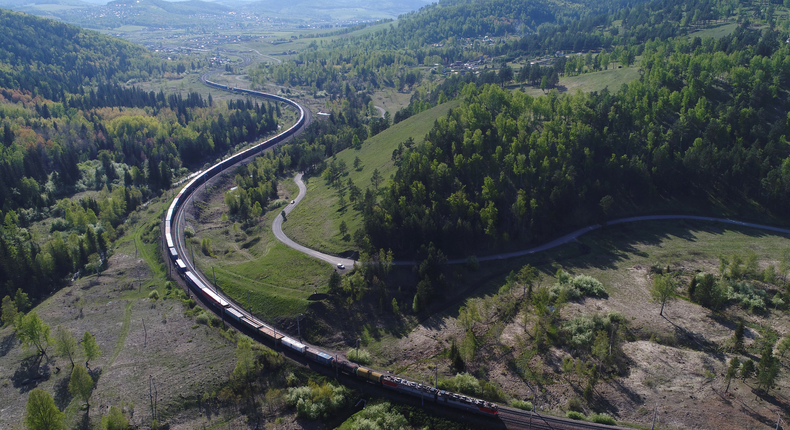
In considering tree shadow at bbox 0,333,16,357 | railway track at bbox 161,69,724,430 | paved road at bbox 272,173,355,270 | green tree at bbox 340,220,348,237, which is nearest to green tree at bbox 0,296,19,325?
tree shadow at bbox 0,333,16,357

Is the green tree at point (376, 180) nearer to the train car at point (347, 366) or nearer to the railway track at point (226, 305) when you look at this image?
the railway track at point (226, 305)

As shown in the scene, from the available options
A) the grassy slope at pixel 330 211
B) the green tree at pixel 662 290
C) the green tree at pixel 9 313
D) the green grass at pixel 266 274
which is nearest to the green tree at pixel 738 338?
the green tree at pixel 662 290

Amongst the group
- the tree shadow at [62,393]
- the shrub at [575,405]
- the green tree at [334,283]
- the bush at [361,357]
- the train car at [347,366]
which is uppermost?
the green tree at [334,283]

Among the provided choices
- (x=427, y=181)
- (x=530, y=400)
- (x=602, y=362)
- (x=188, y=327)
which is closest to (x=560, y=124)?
(x=427, y=181)

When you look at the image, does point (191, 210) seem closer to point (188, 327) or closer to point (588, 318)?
point (188, 327)

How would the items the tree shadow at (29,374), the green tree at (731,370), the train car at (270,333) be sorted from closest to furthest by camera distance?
the green tree at (731,370) < the tree shadow at (29,374) < the train car at (270,333)

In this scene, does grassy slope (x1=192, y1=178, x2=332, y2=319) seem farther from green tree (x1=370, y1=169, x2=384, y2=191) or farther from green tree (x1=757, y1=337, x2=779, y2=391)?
green tree (x1=757, y1=337, x2=779, y2=391)

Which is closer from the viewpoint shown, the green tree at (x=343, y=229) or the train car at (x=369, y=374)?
the train car at (x=369, y=374)
